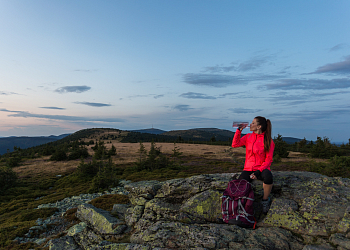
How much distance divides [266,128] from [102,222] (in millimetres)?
9460

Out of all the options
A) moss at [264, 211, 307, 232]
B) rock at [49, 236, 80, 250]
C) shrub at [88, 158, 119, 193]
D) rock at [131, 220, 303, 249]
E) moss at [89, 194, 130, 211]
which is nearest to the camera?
rock at [131, 220, 303, 249]

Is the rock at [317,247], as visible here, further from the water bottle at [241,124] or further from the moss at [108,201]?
the moss at [108,201]

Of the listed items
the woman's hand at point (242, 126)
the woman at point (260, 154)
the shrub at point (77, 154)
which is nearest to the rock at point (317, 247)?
the woman at point (260, 154)

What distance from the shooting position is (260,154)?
742 centimetres

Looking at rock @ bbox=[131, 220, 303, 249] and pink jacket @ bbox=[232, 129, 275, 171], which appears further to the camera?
pink jacket @ bbox=[232, 129, 275, 171]

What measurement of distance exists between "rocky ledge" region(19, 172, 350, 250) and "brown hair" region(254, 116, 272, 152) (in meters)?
1.98

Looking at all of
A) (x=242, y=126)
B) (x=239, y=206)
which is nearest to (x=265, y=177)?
(x=239, y=206)

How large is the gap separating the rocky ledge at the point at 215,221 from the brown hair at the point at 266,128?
1.98m

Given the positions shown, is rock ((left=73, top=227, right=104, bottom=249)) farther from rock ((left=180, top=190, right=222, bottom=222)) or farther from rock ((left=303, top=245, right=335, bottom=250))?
rock ((left=303, top=245, right=335, bottom=250))

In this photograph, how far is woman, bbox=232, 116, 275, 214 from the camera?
23.5ft

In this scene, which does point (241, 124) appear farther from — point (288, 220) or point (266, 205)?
point (288, 220)

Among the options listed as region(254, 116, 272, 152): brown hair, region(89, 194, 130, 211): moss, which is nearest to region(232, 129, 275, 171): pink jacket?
region(254, 116, 272, 152): brown hair

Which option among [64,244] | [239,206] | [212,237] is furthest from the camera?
[64,244]

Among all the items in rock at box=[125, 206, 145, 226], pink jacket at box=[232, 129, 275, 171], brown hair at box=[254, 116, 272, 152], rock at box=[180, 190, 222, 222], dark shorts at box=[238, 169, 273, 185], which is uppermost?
brown hair at box=[254, 116, 272, 152]
